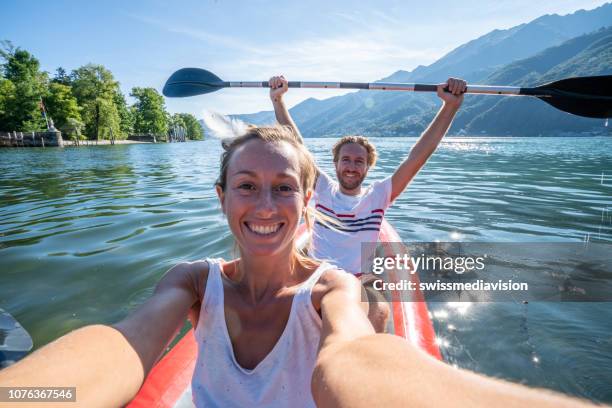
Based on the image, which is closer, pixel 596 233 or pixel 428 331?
pixel 428 331

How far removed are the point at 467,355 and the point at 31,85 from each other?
71.4m

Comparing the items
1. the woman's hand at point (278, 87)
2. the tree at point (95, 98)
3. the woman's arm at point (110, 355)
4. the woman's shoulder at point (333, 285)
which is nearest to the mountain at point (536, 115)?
the woman's hand at point (278, 87)

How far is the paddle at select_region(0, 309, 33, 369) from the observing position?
1.85 meters

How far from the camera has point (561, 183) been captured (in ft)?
42.6

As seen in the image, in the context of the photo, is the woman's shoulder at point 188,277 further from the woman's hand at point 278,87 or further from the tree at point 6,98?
the tree at point 6,98

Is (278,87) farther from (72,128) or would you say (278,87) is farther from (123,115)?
(123,115)

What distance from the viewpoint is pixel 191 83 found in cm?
607

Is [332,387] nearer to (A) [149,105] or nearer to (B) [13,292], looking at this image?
(B) [13,292]

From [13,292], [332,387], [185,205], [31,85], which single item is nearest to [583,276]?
[332,387]

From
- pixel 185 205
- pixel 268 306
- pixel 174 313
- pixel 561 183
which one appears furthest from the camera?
pixel 561 183

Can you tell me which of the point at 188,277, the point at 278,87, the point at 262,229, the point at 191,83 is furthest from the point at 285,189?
the point at 191,83

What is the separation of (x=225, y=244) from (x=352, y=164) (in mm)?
3868

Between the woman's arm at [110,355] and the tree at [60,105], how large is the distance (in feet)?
230

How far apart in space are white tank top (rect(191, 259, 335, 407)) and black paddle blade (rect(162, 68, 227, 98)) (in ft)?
17.0
